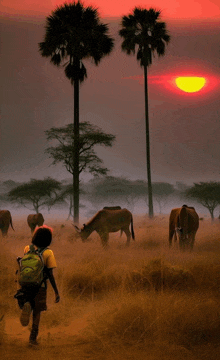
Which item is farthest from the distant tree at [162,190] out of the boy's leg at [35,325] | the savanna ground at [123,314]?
the boy's leg at [35,325]

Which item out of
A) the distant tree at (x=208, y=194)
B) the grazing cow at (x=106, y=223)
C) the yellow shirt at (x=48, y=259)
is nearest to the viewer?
the yellow shirt at (x=48, y=259)

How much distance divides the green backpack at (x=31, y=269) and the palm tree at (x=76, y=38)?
823 inches

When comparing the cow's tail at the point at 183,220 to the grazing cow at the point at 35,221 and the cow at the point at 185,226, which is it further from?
the grazing cow at the point at 35,221

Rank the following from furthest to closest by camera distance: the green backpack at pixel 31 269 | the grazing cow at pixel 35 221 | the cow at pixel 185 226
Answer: the grazing cow at pixel 35 221, the cow at pixel 185 226, the green backpack at pixel 31 269

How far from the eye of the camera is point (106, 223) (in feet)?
57.5

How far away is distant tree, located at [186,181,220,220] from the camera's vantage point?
4650cm

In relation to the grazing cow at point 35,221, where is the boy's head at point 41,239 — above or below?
below

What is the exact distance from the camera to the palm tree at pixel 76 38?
88.4ft

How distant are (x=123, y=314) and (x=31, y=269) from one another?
189 cm

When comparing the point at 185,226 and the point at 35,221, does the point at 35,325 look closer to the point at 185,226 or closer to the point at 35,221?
the point at 185,226

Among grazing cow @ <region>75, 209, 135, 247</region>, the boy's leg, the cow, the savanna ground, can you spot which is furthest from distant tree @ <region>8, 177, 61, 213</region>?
the boy's leg

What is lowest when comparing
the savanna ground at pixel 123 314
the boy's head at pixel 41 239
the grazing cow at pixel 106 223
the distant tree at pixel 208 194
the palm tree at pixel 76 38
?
the savanna ground at pixel 123 314

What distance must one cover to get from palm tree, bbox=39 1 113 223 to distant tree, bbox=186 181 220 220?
2216 centimetres

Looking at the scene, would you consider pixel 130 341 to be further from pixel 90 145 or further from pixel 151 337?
pixel 90 145
